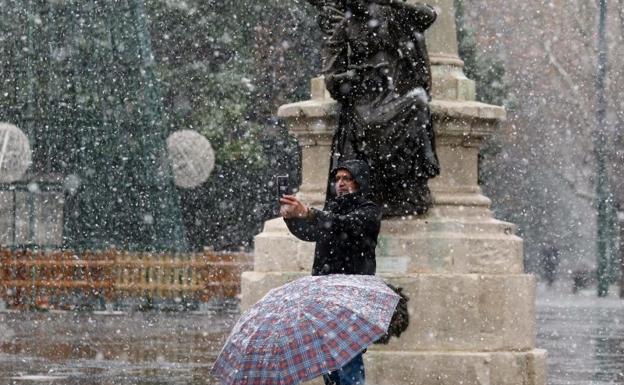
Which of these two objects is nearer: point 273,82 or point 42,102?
point 42,102

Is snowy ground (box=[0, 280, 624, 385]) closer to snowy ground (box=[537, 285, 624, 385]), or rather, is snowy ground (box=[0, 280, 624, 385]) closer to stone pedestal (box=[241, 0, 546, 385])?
snowy ground (box=[537, 285, 624, 385])

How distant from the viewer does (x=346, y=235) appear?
9.52 metres

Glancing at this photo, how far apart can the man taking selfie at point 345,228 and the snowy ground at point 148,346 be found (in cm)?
381

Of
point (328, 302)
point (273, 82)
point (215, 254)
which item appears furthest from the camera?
point (273, 82)

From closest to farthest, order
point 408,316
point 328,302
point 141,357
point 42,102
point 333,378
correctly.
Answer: point 328,302
point 333,378
point 408,316
point 141,357
point 42,102

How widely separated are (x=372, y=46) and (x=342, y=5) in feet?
1.53

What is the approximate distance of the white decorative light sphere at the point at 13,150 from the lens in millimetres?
29328

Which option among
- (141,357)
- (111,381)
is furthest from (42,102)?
(111,381)

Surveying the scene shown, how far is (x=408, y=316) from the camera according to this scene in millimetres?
12273

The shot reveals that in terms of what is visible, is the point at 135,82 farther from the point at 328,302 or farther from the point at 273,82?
the point at 328,302

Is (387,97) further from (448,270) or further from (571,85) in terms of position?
(571,85)

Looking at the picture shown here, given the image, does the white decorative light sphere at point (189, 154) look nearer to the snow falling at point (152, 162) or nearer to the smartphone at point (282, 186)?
the snow falling at point (152, 162)

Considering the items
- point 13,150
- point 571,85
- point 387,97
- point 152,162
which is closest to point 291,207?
point 387,97

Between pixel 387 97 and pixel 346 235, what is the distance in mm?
3115
